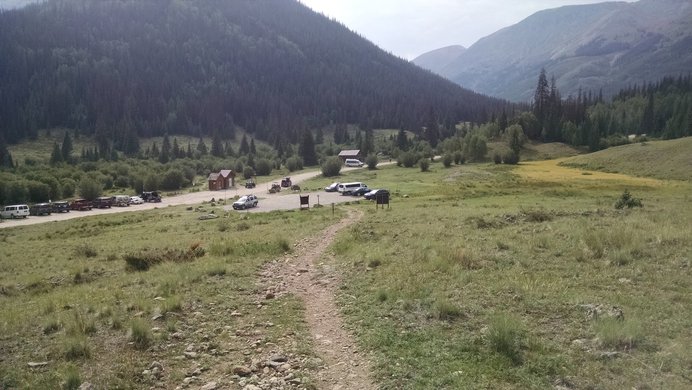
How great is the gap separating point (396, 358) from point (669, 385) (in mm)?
4756

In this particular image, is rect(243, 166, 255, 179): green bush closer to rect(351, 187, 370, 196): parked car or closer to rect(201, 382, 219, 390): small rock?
rect(351, 187, 370, 196): parked car

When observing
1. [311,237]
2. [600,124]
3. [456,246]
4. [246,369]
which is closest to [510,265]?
[456,246]

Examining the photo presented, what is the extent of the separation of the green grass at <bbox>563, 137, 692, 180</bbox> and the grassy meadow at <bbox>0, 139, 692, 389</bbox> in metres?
71.0

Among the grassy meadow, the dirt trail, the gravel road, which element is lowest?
the gravel road

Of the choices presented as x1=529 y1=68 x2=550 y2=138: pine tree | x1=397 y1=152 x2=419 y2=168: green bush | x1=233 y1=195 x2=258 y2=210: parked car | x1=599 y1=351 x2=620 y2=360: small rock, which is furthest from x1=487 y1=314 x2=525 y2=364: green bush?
x1=529 y1=68 x2=550 y2=138: pine tree

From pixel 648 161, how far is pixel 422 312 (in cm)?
9940

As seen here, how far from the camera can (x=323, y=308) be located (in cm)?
1380

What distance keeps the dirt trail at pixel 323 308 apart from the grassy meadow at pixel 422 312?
13.3 inches

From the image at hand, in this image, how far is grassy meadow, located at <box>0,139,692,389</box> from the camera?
8.95m

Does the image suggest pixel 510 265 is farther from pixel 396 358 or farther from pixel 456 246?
pixel 396 358

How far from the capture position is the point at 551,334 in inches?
402

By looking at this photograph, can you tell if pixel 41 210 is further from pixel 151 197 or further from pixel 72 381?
pixel 72 381

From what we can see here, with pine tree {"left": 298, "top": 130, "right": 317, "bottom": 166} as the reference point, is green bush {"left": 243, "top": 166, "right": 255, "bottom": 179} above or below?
below

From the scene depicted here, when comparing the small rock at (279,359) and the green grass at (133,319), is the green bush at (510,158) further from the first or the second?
the small rock at (279,359)
